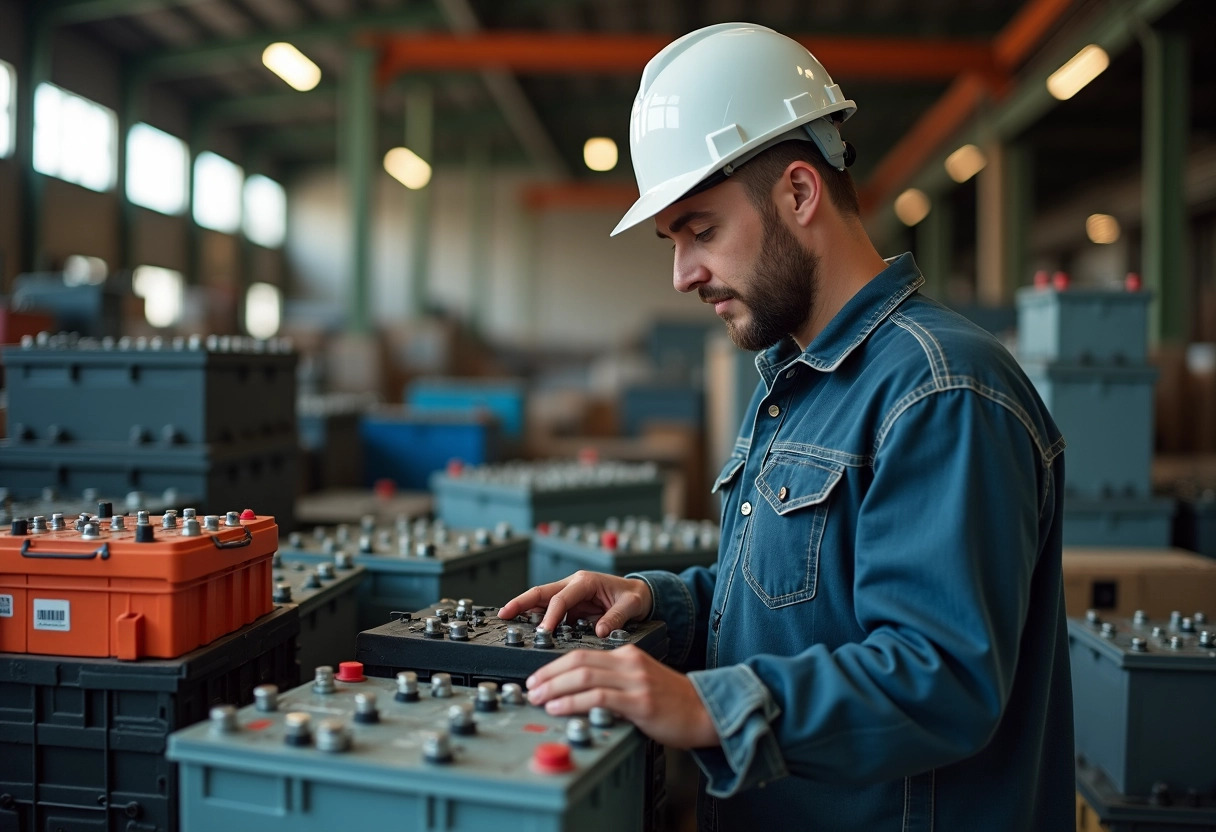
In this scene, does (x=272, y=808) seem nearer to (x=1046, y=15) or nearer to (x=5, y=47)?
(x=1046, y=15)

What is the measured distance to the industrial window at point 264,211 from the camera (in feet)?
64.1

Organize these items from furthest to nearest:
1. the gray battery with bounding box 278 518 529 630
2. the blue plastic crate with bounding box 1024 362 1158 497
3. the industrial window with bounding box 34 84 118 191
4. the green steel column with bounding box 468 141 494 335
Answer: the green steel column with bounding box 468 141 494 335 → the industrial window with bounding box 34 84 118 191 → the blue plastic crate with bounding box 1024 362 1158 497 → the gray battery with bounding box 278 518 529 630

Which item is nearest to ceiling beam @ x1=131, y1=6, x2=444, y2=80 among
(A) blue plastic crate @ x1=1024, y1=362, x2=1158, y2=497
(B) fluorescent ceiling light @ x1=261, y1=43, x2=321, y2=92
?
(B) fluorescent ceiling light @ x1=261, y1=43, x2=321, y2=92

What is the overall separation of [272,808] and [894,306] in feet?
3.91

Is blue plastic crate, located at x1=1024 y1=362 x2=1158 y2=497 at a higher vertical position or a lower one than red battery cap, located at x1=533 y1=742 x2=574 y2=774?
higher

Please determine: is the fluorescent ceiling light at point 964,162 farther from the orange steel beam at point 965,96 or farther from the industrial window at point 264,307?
the industrial window at point 264,307

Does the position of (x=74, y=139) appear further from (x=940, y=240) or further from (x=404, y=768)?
(x=404, y=768)

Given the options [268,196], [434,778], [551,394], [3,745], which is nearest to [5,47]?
[551,394]

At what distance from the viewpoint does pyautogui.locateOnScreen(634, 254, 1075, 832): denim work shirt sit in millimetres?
1286

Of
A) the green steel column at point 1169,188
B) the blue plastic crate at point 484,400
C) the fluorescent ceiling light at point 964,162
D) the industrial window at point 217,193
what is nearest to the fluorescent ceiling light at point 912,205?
the fluorescent ceiling light at point 964,162

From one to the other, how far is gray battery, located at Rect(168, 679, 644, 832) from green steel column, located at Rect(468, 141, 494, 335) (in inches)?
715

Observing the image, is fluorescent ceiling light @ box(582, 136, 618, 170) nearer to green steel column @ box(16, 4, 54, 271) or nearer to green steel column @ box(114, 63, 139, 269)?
green steel column @ box(16, 4, 54, 271)

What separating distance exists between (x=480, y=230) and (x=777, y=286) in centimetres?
1837

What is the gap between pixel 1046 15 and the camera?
927 cm
